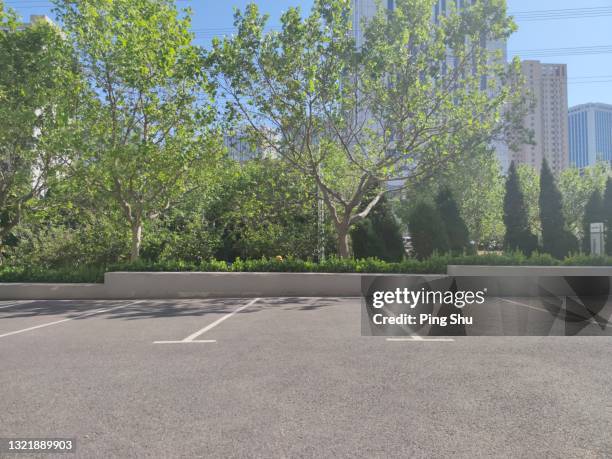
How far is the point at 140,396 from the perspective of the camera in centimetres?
430

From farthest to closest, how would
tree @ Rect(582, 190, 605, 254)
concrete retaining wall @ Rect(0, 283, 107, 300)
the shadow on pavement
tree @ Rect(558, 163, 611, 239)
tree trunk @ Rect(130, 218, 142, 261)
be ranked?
1. tree @ Rect(558, 163, 611, 239)
2. tree @ Rect(582, 190, 605, 254)
3. tree trunk @ Rect(130, 218, 142, 261)
4. concrete retaining wall @ Rect(0, 283, 107, 300)
5. the shadow on pavement

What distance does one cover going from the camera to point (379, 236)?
26750 mm

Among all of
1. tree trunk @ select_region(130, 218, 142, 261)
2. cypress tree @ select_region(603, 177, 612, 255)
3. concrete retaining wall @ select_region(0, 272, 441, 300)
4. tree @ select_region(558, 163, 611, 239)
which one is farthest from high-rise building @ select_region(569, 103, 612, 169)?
tree trunk @ select_region(130, 218, 142, 261)

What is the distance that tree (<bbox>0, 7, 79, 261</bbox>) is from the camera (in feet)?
47.6

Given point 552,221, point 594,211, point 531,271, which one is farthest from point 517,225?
point 531,271

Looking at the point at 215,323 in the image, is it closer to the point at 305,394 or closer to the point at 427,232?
the point at 305,394

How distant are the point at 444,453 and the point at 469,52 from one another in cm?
1563

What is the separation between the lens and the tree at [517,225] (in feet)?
101

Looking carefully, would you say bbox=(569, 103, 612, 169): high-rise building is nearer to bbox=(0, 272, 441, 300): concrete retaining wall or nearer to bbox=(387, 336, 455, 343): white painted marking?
bbox=(0, 272, 441, 300): concrete retaining wall

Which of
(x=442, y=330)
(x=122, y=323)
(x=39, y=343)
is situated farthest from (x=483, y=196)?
(x=39, y=343)

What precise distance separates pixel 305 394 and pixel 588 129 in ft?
665

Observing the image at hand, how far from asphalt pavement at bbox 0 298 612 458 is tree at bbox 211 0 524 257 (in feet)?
31.3

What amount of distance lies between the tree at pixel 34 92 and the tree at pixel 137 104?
0.63 meters

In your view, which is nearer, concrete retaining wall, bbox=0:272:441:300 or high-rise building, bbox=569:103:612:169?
concrete retaining wall, bbox=0:272:441:300
